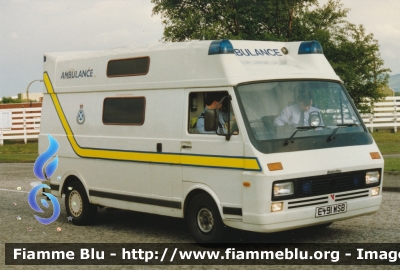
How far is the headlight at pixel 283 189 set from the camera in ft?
28.3

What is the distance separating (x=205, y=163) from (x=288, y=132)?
3.83ft

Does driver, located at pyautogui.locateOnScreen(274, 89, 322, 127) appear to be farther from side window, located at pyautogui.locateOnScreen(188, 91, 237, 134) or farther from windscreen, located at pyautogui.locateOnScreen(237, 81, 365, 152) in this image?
side window, located at pyautogui.locateOnScreen(188, 91, 237, 134)

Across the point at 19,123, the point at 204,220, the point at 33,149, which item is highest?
the point at 19,123

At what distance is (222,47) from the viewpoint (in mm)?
9359

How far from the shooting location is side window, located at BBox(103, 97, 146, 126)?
10.7 metres

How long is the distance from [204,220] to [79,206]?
3.30m

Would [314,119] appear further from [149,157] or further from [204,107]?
[149,157]

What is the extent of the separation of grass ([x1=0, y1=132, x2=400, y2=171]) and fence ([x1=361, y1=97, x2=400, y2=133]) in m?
0.99

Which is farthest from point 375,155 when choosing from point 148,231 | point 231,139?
point 148,231

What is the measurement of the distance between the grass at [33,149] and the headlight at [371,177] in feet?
29.8

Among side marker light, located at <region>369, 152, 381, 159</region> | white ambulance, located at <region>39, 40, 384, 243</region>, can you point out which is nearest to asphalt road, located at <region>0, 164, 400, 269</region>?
white ambulance, located at <region>39, 40, 384, 243</region>

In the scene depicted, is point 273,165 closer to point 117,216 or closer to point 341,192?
point 341,192

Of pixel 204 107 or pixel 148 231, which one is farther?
pixel 148 231

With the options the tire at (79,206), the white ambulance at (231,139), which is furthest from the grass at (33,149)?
the white ambulance at (231,139)
